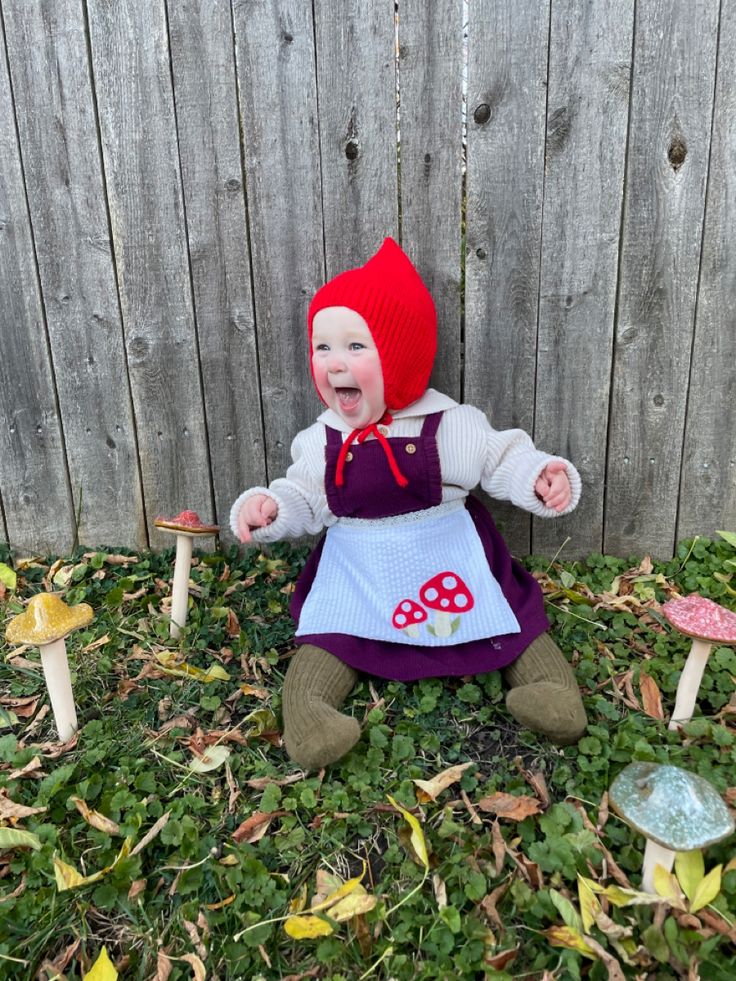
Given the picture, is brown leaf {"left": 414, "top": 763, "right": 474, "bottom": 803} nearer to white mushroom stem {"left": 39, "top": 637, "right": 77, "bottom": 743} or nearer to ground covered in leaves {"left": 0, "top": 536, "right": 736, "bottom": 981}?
ground covered in leaves {"left": 0, "top": 536, "right": 736, "bottom": 981}

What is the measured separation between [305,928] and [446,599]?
106 cm

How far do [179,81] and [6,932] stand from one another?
2616 mm

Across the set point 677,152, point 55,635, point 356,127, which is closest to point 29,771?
point 55,635

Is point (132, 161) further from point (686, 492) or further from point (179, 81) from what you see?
point (686, 492)

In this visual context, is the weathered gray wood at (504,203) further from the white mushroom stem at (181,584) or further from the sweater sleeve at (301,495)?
the white mushroom stem at (181,584)

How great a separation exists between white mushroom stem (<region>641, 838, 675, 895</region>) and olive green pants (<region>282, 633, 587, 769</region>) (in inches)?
18.1

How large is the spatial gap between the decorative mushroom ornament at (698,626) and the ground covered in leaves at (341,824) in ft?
0.48

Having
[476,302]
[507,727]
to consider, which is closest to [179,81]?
[476,302]

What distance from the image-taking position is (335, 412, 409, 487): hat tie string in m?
2.35

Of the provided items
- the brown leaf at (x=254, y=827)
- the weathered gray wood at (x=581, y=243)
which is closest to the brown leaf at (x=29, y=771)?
the brown leaf at (x=254, y=827)

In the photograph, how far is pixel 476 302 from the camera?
2.75 metres

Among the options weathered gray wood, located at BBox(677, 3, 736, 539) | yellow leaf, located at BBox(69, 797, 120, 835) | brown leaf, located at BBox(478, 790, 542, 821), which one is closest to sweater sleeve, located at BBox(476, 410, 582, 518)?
weathered gray wood, located at BBox(677, 3, 736, 539)

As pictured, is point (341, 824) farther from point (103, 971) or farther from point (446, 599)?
point (446, 599)

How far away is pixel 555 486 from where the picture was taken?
2400mm
